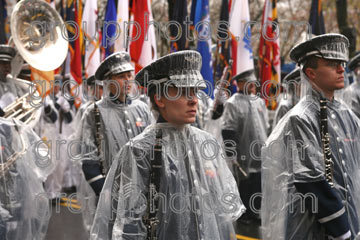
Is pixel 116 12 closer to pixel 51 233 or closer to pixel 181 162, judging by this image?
pixel 51 233

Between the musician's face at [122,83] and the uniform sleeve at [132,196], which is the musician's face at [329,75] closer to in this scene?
the uniform sleeve at [132,196]

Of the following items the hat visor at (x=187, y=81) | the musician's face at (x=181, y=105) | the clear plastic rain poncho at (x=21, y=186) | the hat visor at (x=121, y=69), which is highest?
the hat visor at (x=121, y=69)

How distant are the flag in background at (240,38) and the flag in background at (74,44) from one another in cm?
227

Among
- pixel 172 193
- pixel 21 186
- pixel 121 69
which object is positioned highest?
pixel 121 69

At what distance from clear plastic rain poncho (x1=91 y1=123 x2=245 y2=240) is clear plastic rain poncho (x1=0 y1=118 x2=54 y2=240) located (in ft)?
5.28

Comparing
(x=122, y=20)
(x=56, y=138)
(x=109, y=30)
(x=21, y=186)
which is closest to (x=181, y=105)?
(x=21, y=186)

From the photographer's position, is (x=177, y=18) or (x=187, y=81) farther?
(x=177, y=18)

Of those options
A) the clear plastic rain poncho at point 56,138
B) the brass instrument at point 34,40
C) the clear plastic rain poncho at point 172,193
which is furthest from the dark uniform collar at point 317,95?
the clear plastic rain poncho at point 56,138

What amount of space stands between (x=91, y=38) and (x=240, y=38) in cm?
220

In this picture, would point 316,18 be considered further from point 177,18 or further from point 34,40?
point 34,40

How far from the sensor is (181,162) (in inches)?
129

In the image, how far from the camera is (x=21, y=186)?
482 centimetres

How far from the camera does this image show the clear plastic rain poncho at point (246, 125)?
8.33 m

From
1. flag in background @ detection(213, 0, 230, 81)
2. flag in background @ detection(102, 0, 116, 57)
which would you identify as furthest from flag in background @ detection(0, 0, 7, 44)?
flag in background @ detection(213, 0, 230, 81)
